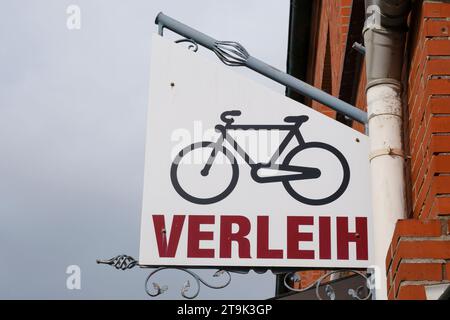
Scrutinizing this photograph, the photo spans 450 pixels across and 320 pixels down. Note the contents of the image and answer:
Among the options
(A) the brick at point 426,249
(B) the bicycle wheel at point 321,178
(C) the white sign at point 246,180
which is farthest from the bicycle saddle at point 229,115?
(A) the brick at point 426,249

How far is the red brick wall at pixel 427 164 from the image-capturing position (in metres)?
3.65

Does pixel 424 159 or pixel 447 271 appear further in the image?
pixel 424 159

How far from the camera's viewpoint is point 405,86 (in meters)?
4.46

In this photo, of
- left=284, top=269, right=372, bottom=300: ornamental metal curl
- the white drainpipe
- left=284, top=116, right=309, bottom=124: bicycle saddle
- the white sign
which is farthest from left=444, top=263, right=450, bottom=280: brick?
left=284, top=116, right=309, bottom=124: bicycle saddle

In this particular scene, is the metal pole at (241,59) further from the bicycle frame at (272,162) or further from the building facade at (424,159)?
the building facade at (424,159)

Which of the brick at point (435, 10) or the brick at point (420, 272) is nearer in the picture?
the brick at point (420, 272)

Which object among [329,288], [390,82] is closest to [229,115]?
[329,288]

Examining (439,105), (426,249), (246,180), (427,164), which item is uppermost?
(439,105)

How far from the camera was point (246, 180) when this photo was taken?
5.23 m

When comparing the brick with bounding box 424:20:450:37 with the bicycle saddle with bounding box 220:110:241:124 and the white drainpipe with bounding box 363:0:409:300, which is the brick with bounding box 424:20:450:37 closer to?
the white drainpipe with bounding box 363:0:409:300

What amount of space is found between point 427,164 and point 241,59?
7.02ft

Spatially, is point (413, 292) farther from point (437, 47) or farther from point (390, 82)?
point (390, 82)

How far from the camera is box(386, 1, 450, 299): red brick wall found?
3.65 metres
